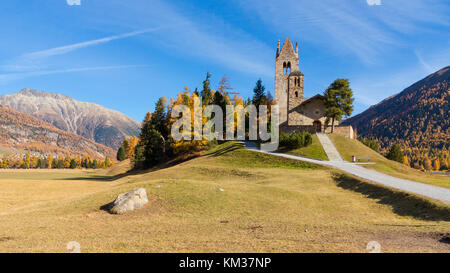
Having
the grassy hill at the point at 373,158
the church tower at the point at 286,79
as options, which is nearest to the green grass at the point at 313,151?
the grassy hill at the point at 373,158

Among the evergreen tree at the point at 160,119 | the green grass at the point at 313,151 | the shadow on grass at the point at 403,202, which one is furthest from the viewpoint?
the evergreen tree at the point at 160,119

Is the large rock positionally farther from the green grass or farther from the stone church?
the stone church

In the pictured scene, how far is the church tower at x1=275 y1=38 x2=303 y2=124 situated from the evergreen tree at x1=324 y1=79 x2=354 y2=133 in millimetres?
9125

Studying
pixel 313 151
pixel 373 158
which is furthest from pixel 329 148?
pixel 373 158

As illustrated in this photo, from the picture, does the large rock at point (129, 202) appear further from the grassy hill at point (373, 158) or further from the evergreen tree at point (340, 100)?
the evergreen tree at point (340, 100)

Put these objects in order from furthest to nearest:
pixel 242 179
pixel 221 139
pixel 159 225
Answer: pixel 221 139 → pixel 242 179 → pixel 159 225

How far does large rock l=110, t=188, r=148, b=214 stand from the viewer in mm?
19062

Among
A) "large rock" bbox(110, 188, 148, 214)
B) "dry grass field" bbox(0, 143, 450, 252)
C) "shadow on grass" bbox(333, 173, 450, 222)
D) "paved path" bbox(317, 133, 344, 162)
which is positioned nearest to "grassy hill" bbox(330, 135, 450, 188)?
"paved path" bbox(317, 133, 344, 162)

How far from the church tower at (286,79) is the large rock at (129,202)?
54.3 metres

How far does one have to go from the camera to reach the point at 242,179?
36188 mm

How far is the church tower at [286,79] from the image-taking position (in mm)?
69312
